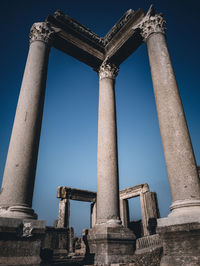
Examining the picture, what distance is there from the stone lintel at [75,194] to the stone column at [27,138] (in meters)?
20.4

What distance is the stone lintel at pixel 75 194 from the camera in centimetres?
2808

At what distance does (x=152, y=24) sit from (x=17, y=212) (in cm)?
1270

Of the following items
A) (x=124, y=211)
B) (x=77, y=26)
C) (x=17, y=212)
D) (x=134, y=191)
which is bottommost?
(x=17, y=212)

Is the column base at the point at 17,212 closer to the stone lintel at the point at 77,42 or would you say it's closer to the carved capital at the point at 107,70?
the stone lintel at the point at 77,42

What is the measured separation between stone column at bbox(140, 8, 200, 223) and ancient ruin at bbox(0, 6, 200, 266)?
4 cm

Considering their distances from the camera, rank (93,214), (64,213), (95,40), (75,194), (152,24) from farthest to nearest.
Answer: (93,214)
(75,194)
(64,213)
(95,40)
(152,24)

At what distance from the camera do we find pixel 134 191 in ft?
100

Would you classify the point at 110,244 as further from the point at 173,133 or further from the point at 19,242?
the point at 173,133

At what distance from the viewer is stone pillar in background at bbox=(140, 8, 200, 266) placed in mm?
6516

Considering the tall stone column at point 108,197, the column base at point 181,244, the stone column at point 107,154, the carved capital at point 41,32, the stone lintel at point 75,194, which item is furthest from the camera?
the stone lintel at point 75,194

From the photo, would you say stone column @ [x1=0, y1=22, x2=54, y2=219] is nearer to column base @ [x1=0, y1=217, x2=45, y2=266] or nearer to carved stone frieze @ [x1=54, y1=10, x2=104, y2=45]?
column base @ [x1=0, y1=217, x2=45, y2=266]

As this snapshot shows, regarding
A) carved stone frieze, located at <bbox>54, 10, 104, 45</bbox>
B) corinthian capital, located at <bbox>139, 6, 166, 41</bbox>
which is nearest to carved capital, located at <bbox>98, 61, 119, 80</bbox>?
carved stone frieze, located at <bbox>54, 10, 104, 45</bbox>

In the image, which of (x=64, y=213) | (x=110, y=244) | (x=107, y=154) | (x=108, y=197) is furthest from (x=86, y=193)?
(x=110, y=244)

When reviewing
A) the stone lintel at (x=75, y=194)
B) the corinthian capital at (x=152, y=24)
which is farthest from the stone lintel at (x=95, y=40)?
the stone lintel at (x=75, y=194)
